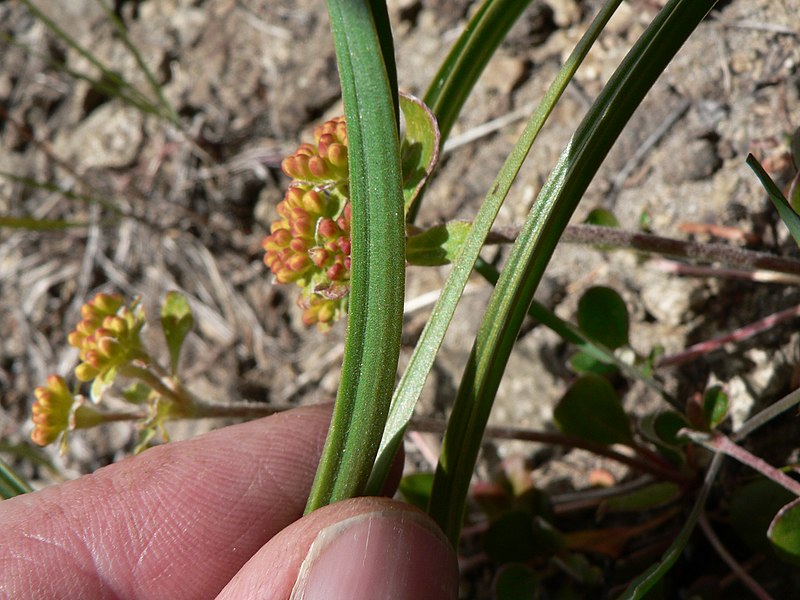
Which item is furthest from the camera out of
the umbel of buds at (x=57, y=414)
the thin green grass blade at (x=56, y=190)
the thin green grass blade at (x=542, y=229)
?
the thin green grass blade at (x=56, y=190)

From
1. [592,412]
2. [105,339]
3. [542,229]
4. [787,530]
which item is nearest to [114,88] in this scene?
[105,339]

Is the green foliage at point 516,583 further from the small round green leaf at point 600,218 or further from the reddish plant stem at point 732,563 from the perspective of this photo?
the small round green leaf at point 600,218

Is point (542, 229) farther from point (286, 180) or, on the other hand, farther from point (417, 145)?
point (286, 180)

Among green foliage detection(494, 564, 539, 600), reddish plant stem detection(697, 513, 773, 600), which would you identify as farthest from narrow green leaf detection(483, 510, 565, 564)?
Result: reddish plant stem detection(697, 513, 773, 600)

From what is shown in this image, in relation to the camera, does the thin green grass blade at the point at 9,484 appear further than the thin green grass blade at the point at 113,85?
No

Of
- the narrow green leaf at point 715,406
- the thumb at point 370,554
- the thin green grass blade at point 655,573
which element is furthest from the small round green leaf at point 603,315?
the thumb at point 370,554

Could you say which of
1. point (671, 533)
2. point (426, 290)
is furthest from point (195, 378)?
point (671, 533)

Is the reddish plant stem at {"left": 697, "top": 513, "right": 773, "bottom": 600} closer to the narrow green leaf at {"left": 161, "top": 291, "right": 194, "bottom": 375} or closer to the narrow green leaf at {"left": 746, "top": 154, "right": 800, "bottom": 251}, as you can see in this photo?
the narrow green leaf at {"left": 746, "top": 154, "right": 800, "bottom": 251}

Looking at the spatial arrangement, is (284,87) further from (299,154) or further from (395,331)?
(395,331)
